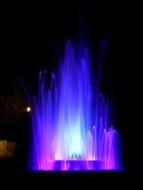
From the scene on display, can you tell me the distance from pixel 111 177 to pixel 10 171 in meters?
2.26

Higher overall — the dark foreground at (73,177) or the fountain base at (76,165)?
the fountain base at (76,165)

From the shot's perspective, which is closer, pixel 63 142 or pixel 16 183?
pixel 16 183

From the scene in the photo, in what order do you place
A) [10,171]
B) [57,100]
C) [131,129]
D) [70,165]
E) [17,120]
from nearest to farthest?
1. [10,171]
2. [70,165]
3. [57,100]
4. [131,129]
5. [17,120]

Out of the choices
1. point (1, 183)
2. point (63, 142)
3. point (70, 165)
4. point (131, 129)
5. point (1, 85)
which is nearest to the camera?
point (1, 183)

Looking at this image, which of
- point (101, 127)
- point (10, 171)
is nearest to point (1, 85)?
point (101, 127)

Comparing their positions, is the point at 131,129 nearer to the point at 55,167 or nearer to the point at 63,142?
the point at 63,142

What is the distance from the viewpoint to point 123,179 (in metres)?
9.20

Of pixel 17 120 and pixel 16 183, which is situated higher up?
pixel 17 120

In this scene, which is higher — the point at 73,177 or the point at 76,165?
the point at 76,165

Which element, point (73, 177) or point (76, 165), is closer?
point (73, 177)

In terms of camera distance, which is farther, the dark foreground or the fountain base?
the fountain base

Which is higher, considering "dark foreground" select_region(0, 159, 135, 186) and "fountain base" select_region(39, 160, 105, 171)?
"fountain base" select_region(39, 160, 105, 171)

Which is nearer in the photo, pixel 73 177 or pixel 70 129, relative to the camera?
pixel 73 177

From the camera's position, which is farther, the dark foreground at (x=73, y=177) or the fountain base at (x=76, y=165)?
the fountain base at (x=76, y=165)
